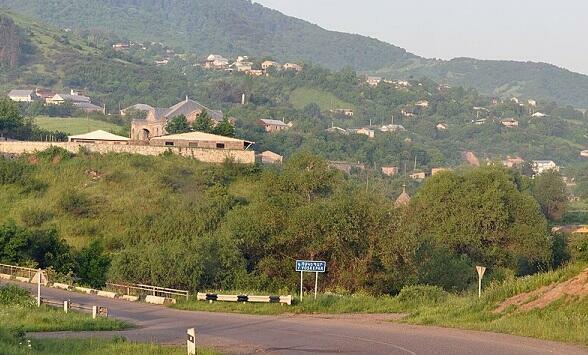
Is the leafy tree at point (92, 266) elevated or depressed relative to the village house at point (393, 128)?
depressed

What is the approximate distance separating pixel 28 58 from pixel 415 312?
15848 cm

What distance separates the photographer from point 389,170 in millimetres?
124188

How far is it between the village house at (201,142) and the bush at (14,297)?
3364 cm

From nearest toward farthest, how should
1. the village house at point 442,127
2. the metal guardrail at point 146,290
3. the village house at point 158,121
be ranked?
the metal guardrail at point 146,290, the village house at point 158,121, the village house at point 442,127

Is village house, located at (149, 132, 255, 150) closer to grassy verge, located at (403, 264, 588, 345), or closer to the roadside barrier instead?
the roadside barrier

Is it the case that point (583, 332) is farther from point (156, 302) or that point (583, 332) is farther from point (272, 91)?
point (272, 91)

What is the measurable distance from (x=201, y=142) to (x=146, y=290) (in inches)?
1197

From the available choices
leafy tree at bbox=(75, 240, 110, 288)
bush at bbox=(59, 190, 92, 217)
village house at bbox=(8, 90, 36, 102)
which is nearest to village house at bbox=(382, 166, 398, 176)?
village house at bbox=(8, 90, 36, 102)

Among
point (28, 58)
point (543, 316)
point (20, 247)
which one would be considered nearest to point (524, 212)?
point (20, 247)

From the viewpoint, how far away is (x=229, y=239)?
3712cm

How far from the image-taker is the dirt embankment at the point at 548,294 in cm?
2092

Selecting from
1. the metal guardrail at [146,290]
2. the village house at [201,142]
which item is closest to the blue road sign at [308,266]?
the metal guardrail at [146,290]

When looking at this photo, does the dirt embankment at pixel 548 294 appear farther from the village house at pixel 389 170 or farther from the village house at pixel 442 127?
the village house at pixel 442 127

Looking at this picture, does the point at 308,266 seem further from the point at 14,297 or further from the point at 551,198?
the point at 551,198
